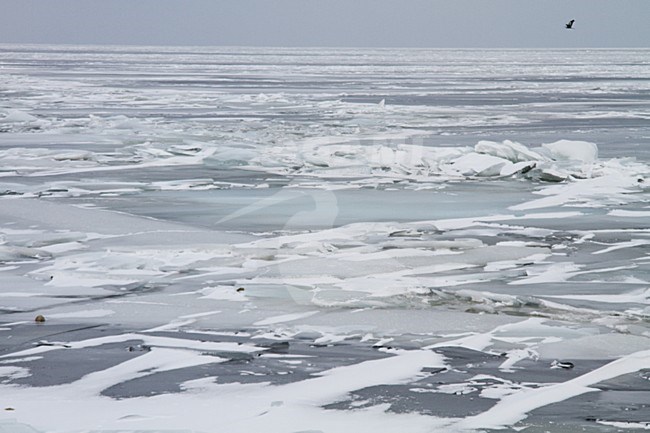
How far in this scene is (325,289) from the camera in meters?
5.36

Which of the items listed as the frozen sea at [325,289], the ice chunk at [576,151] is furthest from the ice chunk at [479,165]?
the ice chunk at [576,151]

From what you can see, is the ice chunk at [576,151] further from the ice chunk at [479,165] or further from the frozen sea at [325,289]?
the ice chunk at [479,165]

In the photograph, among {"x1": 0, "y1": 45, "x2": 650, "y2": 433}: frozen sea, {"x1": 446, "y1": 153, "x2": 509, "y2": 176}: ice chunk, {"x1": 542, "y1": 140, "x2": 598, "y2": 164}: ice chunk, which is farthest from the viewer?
{"x1": 542, "y1": 140, "x2": 598, "y2": 164}: ice chunk

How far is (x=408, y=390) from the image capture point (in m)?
3.72

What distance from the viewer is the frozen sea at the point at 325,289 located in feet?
11.7

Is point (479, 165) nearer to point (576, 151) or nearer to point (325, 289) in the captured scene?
point (576, 151)

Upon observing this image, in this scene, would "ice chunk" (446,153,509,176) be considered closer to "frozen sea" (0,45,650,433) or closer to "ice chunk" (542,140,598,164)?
"frozen sea" (0,45,650,433)

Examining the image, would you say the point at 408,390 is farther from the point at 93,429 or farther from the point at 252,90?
the point at 252,90

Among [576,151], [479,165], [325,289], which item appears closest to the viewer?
[325,289]

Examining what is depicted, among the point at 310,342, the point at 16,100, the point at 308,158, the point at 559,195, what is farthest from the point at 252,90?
the point at 310,342

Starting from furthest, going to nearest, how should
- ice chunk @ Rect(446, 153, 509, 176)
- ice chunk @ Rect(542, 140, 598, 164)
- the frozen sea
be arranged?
ice chunk @ Rect(542, 140, 598, 164) < ice chunk @ Rect(446, 153, 509, 176) < the frozen sea

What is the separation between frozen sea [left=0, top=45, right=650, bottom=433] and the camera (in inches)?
141

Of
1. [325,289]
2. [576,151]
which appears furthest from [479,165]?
[325,289]

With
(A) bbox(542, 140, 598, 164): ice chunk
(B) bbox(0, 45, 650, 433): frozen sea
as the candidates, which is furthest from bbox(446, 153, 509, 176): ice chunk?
(A) bbox(542, 140, 598, 164): ice chunk
